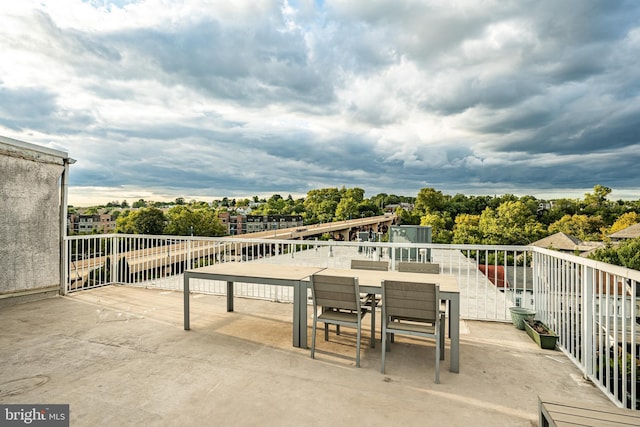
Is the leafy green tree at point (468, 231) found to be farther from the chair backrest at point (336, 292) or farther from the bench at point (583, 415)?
the bench at point (583, 415)

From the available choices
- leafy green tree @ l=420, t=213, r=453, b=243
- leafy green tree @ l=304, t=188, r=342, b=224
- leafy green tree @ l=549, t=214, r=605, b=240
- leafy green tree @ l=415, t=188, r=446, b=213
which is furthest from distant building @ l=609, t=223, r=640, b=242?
leafy green tree @ l=304, t=188, r=342, b=224

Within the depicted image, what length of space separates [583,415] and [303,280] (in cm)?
246

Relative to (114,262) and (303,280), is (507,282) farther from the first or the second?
(114,262)

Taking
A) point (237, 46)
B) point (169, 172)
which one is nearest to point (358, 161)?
point (169, 172)

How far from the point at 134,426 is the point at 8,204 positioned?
5237 millimetres

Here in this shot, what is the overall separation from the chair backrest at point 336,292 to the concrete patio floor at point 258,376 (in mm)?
578

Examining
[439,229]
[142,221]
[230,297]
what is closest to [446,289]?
[230,297]

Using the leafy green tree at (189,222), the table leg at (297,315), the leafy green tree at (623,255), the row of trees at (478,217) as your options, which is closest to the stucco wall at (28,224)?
the table leg at (297,315)

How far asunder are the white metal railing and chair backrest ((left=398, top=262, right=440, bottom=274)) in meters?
0.49

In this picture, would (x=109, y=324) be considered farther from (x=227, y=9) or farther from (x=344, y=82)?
(x=344, y=82)

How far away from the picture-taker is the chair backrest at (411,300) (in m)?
2.68

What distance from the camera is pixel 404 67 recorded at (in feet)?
38.8

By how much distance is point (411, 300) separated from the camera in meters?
2.75

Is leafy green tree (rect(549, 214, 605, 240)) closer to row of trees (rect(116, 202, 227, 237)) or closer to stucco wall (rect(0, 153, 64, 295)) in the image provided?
row of trees (rect(116, 202, 227, 237))
